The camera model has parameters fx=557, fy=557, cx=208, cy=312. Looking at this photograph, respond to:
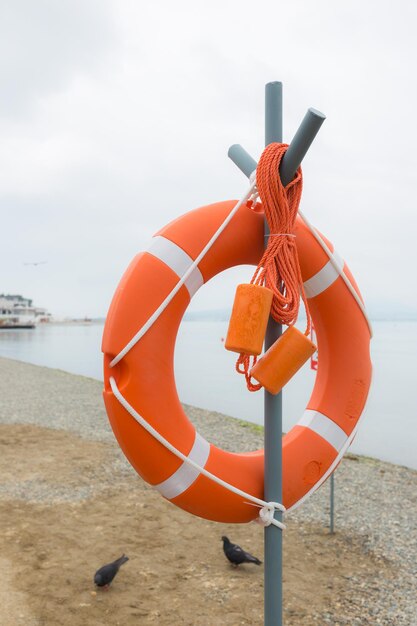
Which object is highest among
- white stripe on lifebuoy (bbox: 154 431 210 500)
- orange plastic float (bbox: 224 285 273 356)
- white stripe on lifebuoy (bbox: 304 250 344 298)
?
white stripe on lifebuoy (bbox: 304 250 344 298)

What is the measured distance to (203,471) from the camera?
2.02 meters

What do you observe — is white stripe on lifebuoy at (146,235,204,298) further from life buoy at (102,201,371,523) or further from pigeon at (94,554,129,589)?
pigeon at (94,554,129,589)

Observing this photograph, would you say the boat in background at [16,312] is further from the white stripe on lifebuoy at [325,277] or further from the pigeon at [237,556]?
the white stripe on lifebuoy at [325,277]

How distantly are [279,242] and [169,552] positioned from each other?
1987mm

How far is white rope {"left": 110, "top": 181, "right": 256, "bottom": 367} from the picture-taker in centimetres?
196

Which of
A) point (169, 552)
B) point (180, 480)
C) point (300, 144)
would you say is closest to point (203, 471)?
point (180, 480)

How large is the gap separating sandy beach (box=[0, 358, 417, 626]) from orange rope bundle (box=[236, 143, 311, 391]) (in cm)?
127

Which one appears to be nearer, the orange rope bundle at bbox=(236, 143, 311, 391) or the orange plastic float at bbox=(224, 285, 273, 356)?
the orange plastic float at bbox=(224, 285, 273, 356)

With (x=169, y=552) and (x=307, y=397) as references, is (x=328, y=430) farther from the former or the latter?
(x=307, y=397)

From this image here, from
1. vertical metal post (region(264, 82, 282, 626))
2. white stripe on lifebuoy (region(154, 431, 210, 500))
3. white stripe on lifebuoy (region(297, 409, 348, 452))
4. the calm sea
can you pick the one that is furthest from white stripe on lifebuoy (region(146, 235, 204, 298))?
the calm sea

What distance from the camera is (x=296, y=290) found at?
2035mm

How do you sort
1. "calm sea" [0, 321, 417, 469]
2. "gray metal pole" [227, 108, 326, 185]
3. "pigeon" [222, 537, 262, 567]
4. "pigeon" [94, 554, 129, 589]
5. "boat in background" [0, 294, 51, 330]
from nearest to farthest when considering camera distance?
"gray metal pole" [227, 108, 326, 185] → "pigeon" [94, 554, 129, 589] → "pigeon" [222, 537, 262, 567] → "calm sea" [0, 321, 417, 469] → "boat in background" [0, 294, 51, 330]

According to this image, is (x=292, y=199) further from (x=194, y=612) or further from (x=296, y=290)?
(x=194, y=612)

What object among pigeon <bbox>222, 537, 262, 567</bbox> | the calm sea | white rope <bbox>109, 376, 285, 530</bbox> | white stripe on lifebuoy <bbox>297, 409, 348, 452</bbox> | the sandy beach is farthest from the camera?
the calm sea
